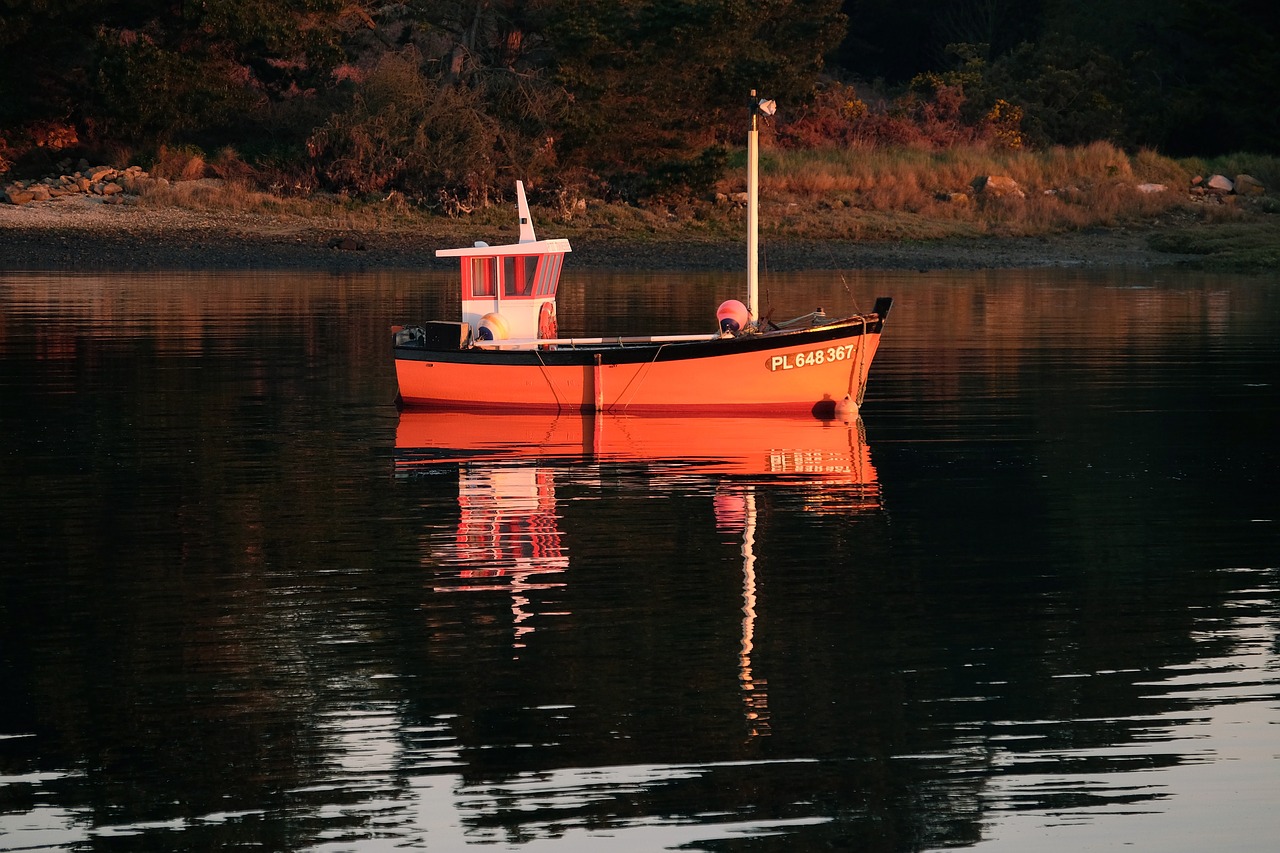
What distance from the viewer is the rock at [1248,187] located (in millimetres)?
67562

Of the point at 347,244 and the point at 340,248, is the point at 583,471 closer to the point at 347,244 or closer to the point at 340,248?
the point at 340,248

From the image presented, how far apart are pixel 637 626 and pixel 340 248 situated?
4487 centimetres

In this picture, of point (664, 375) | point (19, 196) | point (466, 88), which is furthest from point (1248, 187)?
point (664, 375)

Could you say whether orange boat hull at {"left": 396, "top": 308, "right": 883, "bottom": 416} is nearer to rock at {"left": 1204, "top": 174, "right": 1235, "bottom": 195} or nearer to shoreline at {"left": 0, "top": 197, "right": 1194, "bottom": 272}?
shoreline at {"left": 0, "top": 197, "right": 1194, "bottom": 272}

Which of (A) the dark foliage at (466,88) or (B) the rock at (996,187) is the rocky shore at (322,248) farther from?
(A) the dark foliage at (466,88)

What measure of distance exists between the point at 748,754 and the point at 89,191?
54.3m

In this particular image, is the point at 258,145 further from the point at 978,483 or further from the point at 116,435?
the point at 978,483

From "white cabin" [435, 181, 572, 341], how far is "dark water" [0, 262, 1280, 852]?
1715mm

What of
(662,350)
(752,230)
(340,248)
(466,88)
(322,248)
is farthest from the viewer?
(466,88)

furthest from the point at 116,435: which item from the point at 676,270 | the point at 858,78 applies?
the point at 858,78

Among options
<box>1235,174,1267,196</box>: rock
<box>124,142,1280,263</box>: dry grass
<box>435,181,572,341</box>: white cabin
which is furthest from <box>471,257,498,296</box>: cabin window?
<box>1235,174,1267,196</box>: rock

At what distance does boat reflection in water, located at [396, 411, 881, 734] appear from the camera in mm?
14453

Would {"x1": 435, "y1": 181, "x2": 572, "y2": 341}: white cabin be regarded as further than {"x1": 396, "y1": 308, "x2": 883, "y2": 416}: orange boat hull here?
Yes

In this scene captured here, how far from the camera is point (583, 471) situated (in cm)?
1978
